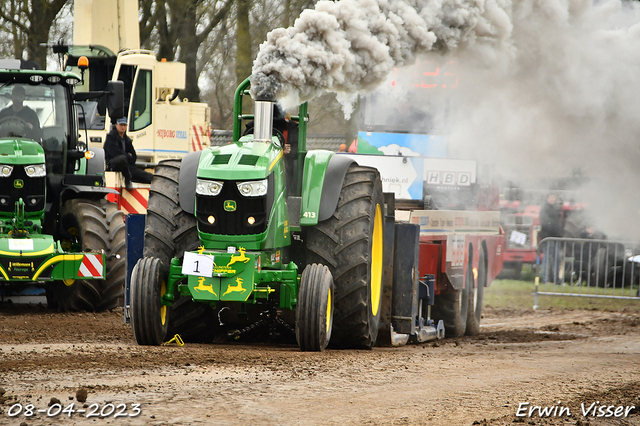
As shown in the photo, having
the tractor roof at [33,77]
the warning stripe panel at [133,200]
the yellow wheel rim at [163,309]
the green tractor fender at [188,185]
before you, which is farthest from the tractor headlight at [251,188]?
the warning stripe panel at [133,200]

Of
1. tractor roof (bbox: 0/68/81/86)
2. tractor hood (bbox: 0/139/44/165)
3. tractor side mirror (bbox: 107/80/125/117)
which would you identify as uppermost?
tractor roof (bbox: 0/68/81/86)

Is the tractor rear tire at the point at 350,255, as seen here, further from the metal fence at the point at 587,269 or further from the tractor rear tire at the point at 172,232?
the metal fence at the point at 587,269

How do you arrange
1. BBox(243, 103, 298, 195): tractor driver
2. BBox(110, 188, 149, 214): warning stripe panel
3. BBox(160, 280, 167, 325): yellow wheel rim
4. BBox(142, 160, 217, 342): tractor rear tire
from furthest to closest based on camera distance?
BBox(110, 188, 149, 214): warning stripe panel
BBox(243, 103, 298, 195): tractor driver
BBox(142, 160, 217, 342): tractor rear tire
BBox(160, 280, 167, 325): yellow wheel rim

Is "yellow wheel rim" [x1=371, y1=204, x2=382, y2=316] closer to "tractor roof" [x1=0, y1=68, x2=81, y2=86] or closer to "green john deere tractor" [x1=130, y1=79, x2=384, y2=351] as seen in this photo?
"green john deere tractor" [x1=130, y1=79, x2=384, y2=351]

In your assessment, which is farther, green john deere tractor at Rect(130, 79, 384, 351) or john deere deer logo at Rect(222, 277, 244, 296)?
green john deere tractor at Rect(130, 79, 384, 351)

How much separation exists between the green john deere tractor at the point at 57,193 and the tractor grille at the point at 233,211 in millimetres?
3295

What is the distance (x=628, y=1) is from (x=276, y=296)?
239 inches

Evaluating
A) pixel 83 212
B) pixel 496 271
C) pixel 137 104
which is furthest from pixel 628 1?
pixel 137 104

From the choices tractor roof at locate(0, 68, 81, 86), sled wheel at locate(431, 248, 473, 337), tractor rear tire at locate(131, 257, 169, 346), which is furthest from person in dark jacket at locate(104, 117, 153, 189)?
tractor rear tire at locate(131, 257, 169, 346)

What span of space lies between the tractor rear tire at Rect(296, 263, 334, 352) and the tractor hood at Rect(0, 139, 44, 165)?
4474 millimetres

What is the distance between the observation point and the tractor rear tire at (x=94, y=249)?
1133 cm

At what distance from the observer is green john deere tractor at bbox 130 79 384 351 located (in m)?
7.76

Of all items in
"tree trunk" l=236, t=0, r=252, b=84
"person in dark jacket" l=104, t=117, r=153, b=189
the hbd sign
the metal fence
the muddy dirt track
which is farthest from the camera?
"tree trunk" l=236, t=0, r=252, b=84

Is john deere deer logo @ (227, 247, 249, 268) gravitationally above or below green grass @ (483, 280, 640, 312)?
above
